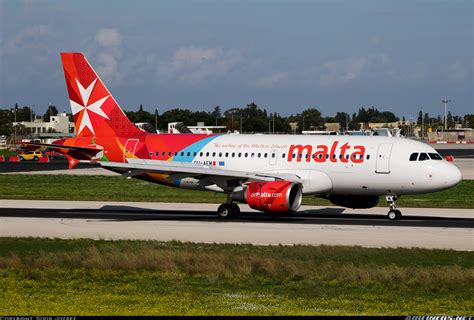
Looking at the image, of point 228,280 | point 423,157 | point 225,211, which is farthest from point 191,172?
point 228,280

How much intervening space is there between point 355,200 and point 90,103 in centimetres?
1486

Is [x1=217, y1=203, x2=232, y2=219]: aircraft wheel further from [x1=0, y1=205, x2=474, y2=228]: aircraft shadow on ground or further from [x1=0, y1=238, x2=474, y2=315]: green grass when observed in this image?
[x1=0, y1=238, x2=474, y2=315]: green grass

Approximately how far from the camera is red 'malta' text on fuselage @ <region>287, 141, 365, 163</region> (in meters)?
40.7

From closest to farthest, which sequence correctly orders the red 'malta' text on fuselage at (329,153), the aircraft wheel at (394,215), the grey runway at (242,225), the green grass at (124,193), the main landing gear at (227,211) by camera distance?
the grey runway at (242,225) < the aircraft wheel at (394,215) < the red 'malta' text on fuselage at (329,153) < the main landing gear at (227,211) < the green grass at (124,193)

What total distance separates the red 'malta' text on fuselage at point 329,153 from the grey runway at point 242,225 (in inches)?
108

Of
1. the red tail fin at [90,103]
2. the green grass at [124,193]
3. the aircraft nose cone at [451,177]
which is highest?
the red tail fin at [90,103]

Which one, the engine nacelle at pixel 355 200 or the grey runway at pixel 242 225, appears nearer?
the grey runway at pixel 242 225

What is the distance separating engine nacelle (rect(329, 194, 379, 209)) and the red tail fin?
10941 millimetres

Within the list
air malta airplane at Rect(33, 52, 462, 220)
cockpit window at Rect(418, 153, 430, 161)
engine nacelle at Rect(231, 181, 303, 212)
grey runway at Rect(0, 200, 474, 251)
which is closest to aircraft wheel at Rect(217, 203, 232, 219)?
air malta airplane at Rect(33, 52, 462, 220)

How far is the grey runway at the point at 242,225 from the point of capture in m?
33.2

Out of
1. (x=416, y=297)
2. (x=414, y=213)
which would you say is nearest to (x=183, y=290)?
(x=416, y=297)

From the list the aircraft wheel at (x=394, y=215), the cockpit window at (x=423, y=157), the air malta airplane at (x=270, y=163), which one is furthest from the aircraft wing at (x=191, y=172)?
the cockpit window at (x=423, y=157)

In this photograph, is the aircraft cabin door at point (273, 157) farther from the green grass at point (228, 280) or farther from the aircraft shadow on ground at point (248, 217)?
the green grass at point (228, 280)

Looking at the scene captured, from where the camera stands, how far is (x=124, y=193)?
57.3m
